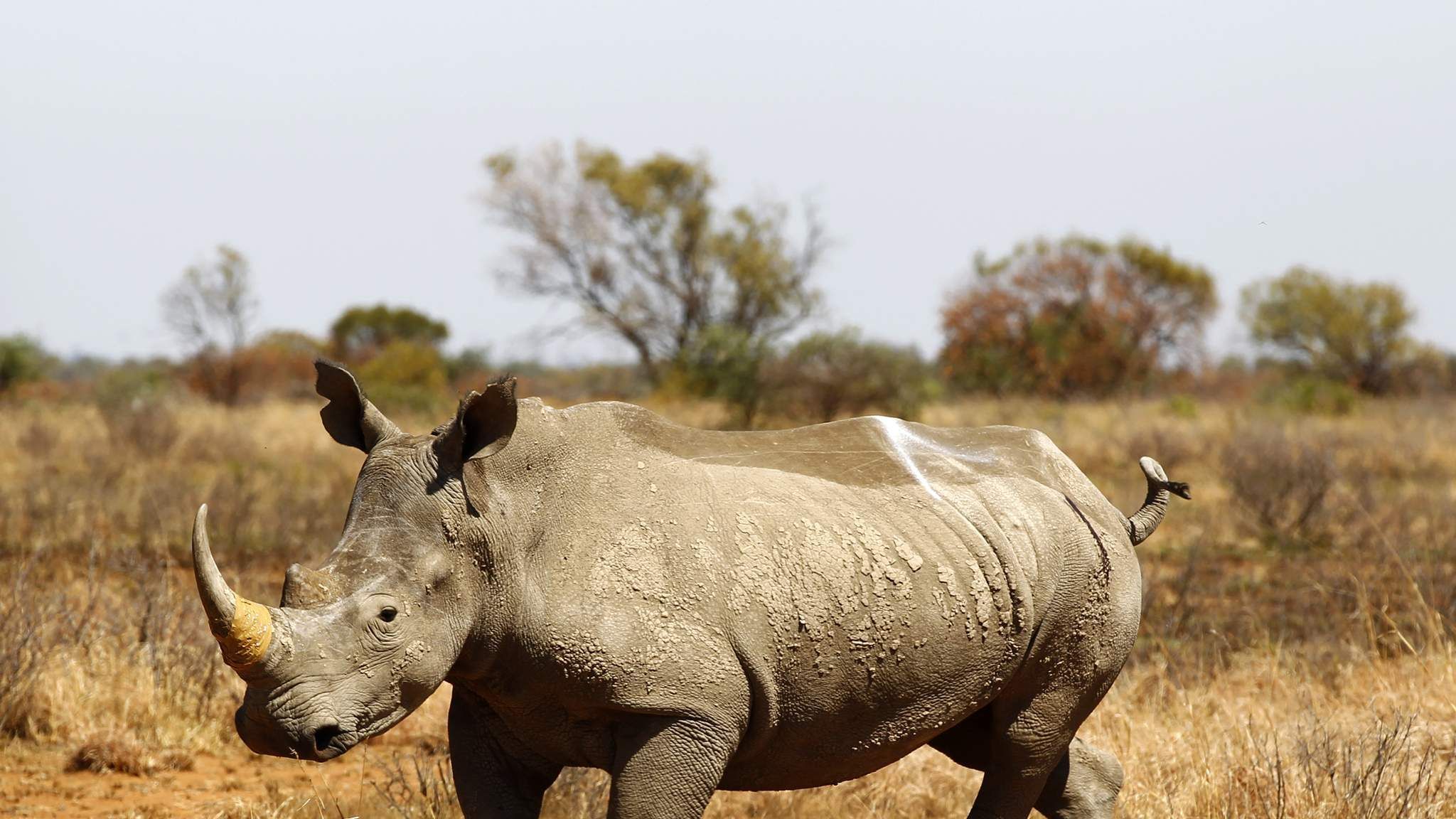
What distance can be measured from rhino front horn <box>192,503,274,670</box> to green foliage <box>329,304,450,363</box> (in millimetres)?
48744

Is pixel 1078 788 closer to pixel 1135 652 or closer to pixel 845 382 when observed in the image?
pixel 1135 652

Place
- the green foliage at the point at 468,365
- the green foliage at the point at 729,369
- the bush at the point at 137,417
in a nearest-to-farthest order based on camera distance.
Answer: the bush at the point at 137,417 → the green foliage at the point at 729,369 → the green foliage at the point at 468,365

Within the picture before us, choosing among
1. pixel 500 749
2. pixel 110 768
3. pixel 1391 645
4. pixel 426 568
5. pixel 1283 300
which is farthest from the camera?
pixel 1283 300

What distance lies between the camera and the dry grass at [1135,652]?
15.5 ft

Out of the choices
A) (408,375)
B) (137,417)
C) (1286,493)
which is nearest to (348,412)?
(1286,493)

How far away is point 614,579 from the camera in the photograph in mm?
3010

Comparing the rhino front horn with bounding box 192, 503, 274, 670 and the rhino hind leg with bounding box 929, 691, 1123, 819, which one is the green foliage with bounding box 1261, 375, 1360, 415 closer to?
the rhino hind leg with bounding box 929, 691, 1123, 819

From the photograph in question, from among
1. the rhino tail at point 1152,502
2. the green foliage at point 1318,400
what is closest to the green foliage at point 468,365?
the green foliage at point 1318,400

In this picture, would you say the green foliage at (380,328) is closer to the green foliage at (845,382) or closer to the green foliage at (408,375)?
the green foliage at (408,375)

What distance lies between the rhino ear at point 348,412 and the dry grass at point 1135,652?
133cm

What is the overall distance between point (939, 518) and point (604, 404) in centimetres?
90

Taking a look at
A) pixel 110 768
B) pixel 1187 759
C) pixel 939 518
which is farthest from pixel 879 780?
pixel 110 768

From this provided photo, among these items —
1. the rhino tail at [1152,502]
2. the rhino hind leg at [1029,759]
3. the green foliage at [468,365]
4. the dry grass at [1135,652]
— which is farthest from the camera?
the green foliage at [468,365]

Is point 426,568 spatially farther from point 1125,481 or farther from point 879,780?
point 1125,481
